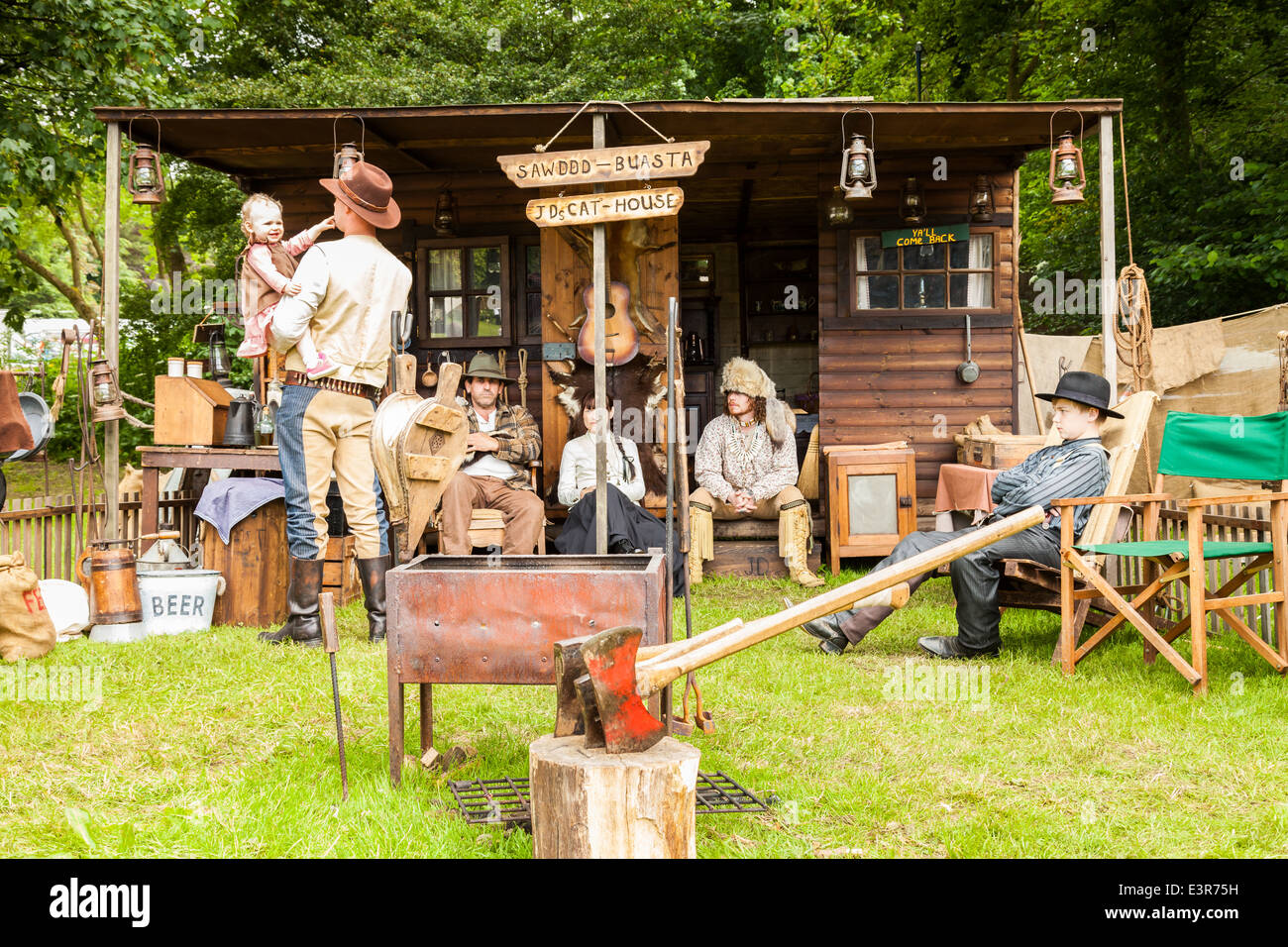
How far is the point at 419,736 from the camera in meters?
3.73

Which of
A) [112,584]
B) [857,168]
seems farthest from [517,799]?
[857,168]

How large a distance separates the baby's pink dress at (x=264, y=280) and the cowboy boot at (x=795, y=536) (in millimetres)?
3947

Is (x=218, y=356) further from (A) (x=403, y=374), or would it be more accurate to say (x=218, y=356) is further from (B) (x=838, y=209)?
(B) (x=838, y=209)

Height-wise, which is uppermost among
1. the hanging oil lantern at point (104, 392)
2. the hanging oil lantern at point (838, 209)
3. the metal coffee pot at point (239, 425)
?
the hanging oil lantern at point (838, 209)

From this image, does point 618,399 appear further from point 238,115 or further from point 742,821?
point 742,821

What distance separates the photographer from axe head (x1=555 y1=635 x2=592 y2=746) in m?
2.59

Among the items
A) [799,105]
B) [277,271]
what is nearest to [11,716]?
[277,271]

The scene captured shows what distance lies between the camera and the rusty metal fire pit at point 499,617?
117 inches

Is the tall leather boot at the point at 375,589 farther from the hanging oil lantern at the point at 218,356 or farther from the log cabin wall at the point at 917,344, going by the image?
the log cabin wall at the point at 917,344

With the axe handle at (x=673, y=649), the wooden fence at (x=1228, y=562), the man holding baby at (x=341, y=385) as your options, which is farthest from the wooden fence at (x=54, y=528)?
the wooden fence at (x=1228, y=562)

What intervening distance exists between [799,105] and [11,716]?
550 cm

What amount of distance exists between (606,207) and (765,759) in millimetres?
3723

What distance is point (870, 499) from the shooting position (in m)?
7.89

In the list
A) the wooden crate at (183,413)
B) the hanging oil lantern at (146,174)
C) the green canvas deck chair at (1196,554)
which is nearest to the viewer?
the green canvas deck chair at (1196,554)
